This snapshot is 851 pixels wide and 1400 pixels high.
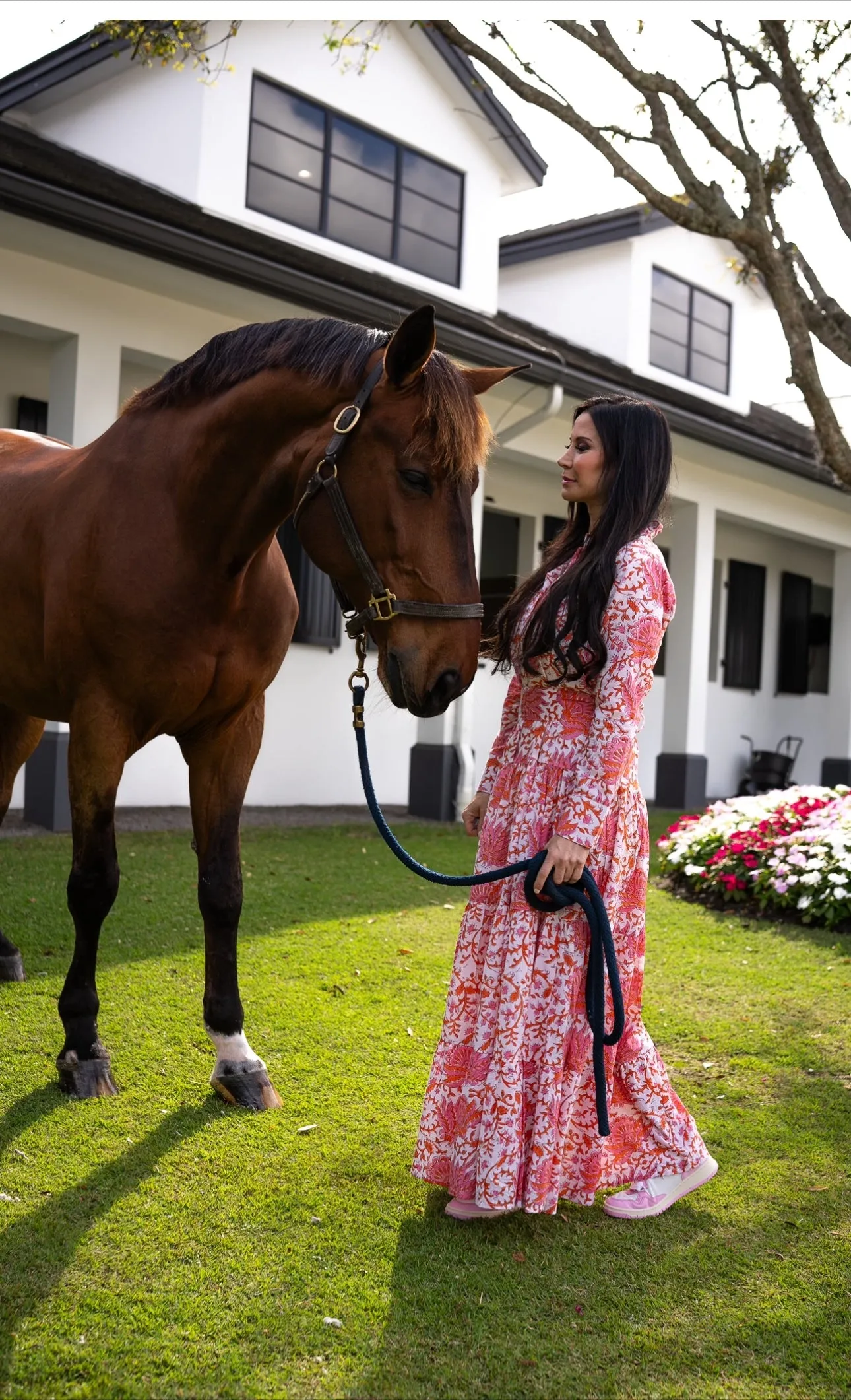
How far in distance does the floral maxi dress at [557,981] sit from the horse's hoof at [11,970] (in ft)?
6.79

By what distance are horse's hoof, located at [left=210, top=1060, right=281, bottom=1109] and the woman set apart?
0.68 meters

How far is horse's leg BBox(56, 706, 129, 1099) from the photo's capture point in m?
2.88

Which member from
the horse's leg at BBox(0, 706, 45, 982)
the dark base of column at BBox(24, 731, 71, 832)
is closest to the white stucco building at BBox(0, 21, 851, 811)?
the dark base of column at BBox(24, 731, 71, 832)

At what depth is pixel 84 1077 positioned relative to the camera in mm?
3000

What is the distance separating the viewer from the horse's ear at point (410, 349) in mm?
2287

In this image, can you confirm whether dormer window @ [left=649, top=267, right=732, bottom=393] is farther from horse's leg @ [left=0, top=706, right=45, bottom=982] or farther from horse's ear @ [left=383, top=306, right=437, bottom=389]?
horse's ear @ [left=383, top=306, right=437, bottom=389]

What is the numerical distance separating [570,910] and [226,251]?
5.21 meters

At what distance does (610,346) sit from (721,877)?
864 centimetres

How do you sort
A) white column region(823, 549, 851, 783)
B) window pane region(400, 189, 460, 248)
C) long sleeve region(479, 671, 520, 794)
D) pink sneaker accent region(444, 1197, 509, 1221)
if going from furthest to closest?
1. white column region(823, 549, 851, 783)
2. window pane region(400, 189, 460, 248)
3. long sleeve region(479, 671, 520, 794)
4. pink sneaker accent region(444, 1197, 509, 1221)

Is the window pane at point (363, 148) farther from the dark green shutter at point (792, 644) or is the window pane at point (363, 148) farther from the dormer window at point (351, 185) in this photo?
the dark green shutter at point (792, 644)

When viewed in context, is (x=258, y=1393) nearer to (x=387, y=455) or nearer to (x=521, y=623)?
(x=521, y=623)

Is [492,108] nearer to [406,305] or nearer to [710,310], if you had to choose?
[406,305]

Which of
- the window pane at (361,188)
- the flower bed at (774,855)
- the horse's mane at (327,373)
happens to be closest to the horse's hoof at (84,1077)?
the horse's mane at (327,373)

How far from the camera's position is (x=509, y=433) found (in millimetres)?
8906
